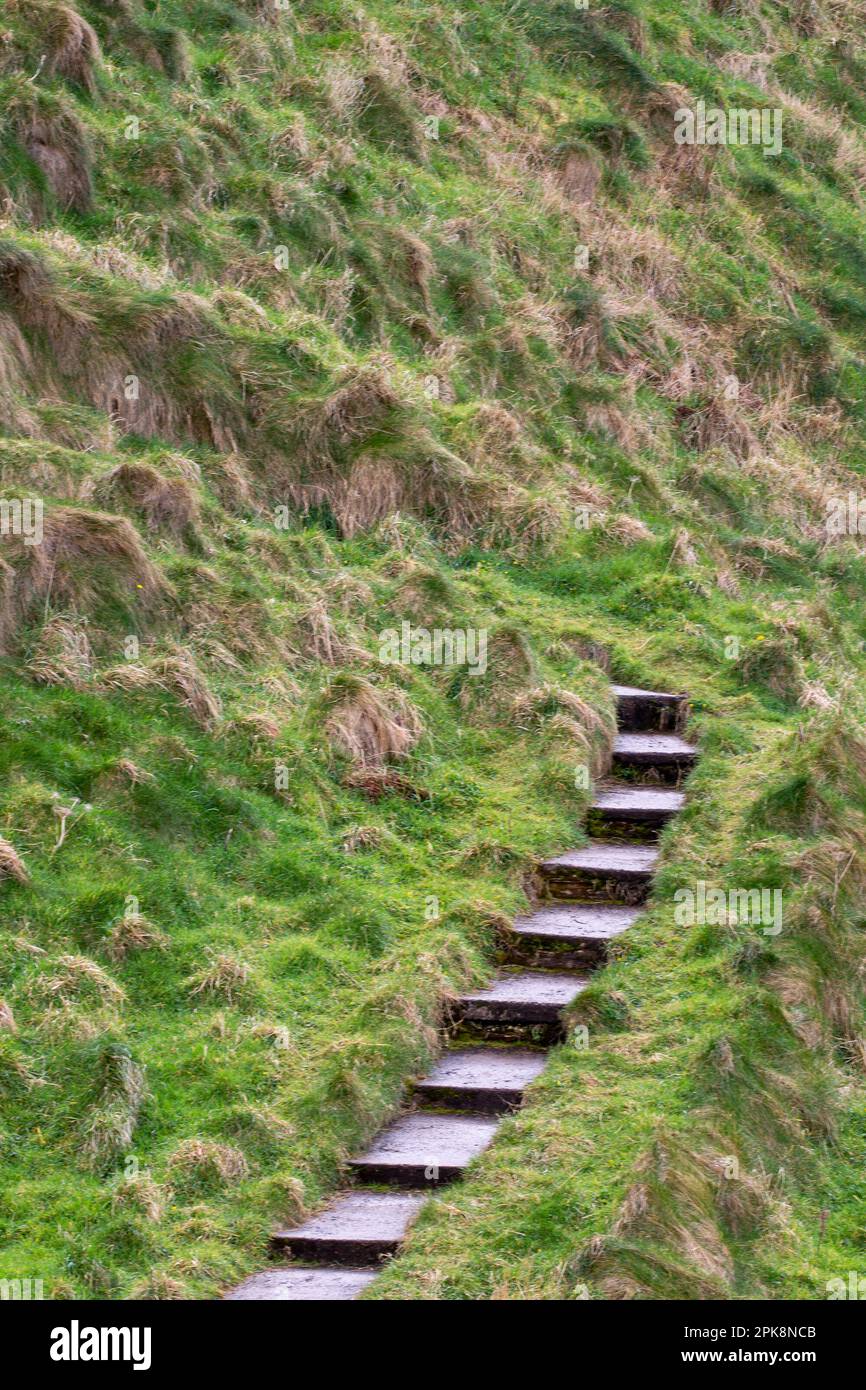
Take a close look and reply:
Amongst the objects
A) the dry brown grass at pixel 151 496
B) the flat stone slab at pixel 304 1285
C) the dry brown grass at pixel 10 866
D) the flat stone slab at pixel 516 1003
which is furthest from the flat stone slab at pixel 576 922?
the dry brown grass at pixel 151 496

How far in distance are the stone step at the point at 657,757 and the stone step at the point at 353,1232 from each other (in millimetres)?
4990

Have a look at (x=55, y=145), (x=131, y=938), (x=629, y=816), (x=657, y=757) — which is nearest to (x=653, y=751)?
(x=657, y=757)

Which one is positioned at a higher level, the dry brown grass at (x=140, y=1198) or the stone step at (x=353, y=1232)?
the dry brown grass at (x=140, y=1198)

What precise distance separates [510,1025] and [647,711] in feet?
13.5

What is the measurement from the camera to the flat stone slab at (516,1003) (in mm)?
10641

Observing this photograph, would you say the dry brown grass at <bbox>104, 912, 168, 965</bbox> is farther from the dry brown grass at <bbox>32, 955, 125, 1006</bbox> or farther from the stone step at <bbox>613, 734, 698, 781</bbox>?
the stone step at <bbox>613, 734, 698, 781</bbox>

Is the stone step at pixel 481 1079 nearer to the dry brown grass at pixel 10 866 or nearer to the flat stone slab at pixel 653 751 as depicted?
the dry brown grass at pixel 10 866

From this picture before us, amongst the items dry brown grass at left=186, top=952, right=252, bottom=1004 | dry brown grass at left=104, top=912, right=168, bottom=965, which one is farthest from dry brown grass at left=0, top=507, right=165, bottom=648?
dry brown grass at left=186, top=952, right=252, bottom=1004

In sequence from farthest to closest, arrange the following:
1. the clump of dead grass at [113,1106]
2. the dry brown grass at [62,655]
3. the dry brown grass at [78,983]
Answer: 1. the dry brown grass at [62,655]
2. the dry brown grass at [78,983]
3. the clump of dead grass at [113,1106]

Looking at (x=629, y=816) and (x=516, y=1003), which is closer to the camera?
(x=516, y=1003)

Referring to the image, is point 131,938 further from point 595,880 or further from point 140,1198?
point 595,880

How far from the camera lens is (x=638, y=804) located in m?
12.9

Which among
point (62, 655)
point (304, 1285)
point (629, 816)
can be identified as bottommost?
point (304, 1285)

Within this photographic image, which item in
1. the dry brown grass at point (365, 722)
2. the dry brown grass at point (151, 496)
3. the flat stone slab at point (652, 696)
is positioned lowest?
the dry brown grass at point (365, 722)
